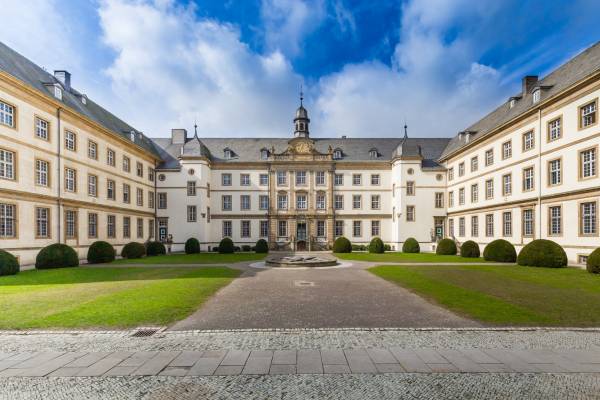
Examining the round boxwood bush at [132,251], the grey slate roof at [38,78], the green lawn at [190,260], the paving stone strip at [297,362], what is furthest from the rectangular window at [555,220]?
the grey slate roof at [38,78]

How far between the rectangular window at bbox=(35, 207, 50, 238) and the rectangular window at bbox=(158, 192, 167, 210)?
635 inches

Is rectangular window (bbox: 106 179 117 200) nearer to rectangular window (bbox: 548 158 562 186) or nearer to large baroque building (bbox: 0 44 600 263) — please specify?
large baroque building (bbox: 0 44 600 263)

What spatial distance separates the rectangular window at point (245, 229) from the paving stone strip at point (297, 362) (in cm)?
3439

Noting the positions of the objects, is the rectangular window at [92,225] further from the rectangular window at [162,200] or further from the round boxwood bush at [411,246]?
the round boxwood bush at [411,246]

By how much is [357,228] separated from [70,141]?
3112 cm

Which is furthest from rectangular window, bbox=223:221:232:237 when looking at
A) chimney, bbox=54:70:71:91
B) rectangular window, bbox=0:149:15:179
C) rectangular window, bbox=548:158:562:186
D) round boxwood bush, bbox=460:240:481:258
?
rectangular window, bbox=548:158:562:186

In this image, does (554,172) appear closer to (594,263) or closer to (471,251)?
(594,263)

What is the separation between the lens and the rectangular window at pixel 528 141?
24573 mm

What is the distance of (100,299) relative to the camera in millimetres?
10633

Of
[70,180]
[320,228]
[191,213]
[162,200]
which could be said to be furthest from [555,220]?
[162,200]

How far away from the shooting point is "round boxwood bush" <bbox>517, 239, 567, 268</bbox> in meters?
19.9

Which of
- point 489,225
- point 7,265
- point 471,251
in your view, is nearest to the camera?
point 7,265

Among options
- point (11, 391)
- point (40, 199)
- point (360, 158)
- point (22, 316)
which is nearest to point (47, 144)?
point (40, 199)

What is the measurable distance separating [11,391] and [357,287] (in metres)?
11.1
